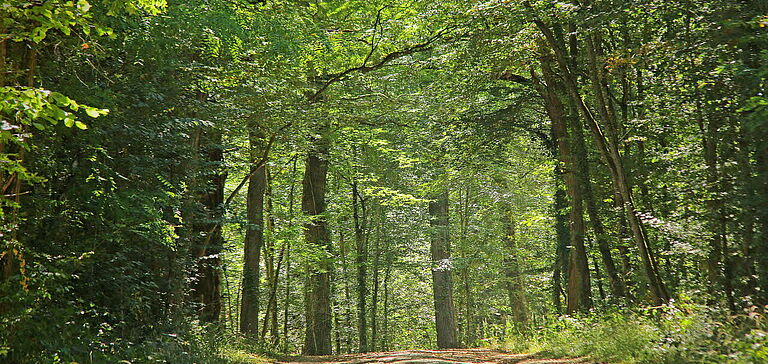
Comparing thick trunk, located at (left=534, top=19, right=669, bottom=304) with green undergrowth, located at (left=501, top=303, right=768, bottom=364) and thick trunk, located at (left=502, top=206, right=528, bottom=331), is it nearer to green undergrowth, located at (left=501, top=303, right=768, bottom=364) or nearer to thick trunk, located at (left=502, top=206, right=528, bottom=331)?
green undergrowth, located at (left=501, top=303, right=768, bottom=364)

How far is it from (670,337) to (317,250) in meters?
10.7

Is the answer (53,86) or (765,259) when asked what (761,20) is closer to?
(765,259)

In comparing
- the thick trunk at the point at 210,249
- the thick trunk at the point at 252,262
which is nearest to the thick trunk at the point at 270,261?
the thick trunk at the point at 252,262

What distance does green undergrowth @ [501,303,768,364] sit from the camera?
21.0 ft

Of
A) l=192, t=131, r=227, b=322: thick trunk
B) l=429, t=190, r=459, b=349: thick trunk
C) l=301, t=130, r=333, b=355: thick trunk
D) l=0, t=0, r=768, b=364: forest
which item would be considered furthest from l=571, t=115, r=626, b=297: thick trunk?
l=192, t=131, r=227, b=322: thick trunk

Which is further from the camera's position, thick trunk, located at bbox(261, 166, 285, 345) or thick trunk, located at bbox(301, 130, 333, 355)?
thick trunk, located at bbox(261, 166, 285, 345)

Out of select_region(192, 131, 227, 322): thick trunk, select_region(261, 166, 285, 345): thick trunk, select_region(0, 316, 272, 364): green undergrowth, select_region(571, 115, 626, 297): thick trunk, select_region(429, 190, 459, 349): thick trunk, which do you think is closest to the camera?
select_region(0, 316, 272, 364): green undergrowth

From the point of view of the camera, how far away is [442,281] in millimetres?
21906

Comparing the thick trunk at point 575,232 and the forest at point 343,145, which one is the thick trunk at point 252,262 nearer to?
the forest at point 343,145

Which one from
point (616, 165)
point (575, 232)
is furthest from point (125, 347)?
point (575, 232)

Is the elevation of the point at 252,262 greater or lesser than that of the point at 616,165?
lesser

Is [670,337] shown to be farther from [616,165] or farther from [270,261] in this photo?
[270,261]

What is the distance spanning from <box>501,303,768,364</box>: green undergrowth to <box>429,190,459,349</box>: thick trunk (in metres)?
9.09

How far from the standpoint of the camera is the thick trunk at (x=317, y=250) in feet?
56.4
